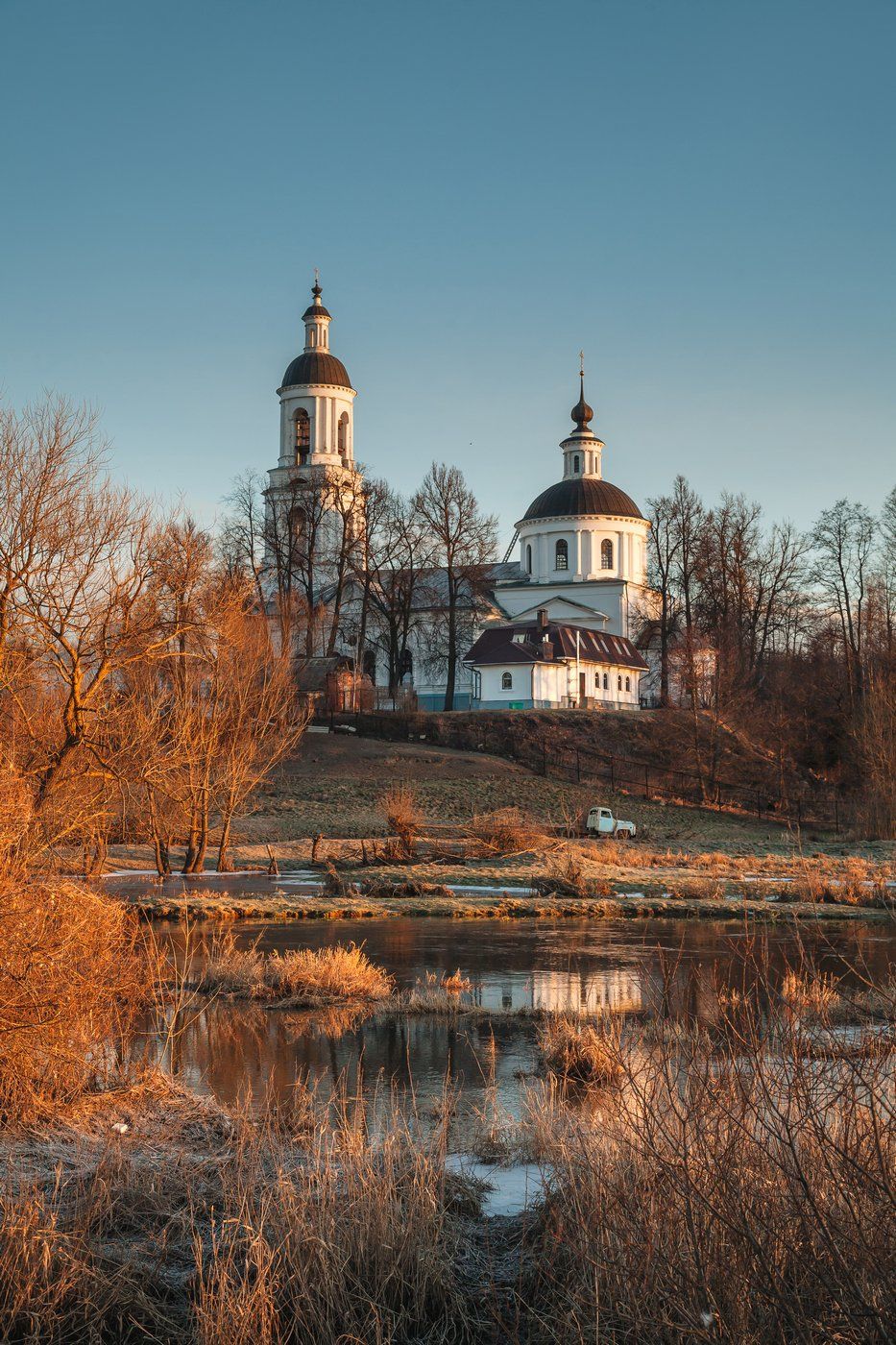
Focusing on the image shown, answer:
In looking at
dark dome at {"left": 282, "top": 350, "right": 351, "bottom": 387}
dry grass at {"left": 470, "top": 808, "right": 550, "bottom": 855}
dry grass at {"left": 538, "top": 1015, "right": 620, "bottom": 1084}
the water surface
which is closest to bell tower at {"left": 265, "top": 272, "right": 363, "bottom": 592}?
dark dome at {"left": 282, "top": 350, "right": 351, "bottom": 387}

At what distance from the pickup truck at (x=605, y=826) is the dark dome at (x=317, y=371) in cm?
4525

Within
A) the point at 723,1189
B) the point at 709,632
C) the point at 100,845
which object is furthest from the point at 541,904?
the point at 709,632

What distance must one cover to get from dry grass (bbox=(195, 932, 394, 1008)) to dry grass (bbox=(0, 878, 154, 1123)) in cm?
485

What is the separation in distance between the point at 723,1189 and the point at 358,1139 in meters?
2.66

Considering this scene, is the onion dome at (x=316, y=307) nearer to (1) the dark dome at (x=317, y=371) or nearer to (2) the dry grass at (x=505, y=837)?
(1) the dark dome at (x=317, y=371)

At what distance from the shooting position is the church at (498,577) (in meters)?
65.1

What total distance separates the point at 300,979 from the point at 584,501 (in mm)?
69056

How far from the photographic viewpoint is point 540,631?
71688 millimetres

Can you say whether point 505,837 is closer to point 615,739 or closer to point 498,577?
point 615,739

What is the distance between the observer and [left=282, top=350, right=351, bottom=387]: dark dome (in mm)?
78062

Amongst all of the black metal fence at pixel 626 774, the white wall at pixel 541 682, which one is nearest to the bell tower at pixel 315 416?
the white wall at pixel 541 682

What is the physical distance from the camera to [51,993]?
8.61m

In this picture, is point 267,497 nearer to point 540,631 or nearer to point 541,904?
point 540,631

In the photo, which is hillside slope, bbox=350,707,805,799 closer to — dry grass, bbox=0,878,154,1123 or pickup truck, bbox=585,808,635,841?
pickup truck, bbox=585,808,635,841
